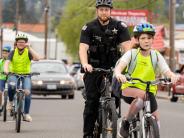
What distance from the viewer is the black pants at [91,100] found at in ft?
38.1

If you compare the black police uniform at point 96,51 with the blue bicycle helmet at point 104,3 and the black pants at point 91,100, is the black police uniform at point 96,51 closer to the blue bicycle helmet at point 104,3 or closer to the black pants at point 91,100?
the black pants at point 91,100

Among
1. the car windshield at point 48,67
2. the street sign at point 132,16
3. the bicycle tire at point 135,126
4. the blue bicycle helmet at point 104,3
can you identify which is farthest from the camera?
the street sign at point 132,16

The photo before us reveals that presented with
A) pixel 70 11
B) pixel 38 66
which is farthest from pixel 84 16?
pixel 38 66

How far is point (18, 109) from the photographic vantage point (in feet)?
51.8

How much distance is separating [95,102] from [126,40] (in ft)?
3.22

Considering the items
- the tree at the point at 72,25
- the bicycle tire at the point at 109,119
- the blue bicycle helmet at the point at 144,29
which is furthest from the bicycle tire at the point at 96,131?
the tree at the point at 72,25

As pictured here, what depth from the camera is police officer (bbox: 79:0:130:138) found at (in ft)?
37.8

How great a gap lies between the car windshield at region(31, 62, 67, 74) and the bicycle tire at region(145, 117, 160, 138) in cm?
2162

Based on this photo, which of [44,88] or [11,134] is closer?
[11,134]

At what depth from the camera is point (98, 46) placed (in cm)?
1162

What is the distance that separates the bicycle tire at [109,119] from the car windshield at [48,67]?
2011cm

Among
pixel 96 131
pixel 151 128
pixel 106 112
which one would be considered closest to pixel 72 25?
pixel 96 131

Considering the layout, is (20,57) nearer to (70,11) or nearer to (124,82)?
(124,82)

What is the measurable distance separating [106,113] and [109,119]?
11cm
